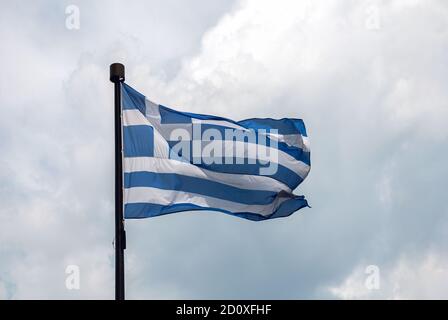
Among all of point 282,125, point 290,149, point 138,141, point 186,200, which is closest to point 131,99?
point 138,141

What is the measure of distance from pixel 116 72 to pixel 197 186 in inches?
149

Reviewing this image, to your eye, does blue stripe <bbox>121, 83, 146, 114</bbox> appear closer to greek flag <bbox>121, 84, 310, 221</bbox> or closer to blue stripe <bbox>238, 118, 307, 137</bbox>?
greek flag <bbox>121, 84, 310, 221</bbox>

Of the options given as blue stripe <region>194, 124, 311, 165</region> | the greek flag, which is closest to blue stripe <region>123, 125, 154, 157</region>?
the greek flag

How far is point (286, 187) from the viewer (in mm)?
24781

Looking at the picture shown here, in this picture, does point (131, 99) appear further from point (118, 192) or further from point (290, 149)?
point (290, 149)

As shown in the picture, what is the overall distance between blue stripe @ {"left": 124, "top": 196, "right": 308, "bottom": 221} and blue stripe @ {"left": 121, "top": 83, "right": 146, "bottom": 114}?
257cm

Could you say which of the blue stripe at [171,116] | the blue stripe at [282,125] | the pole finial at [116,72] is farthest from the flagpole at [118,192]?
the blue stripe at [282,125]

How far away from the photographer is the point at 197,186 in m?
23.6

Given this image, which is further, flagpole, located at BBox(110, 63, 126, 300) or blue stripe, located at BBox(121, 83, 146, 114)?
blue stripe, located at BBox(121, 83, 146, 114)

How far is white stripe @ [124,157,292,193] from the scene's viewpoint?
22.6m
